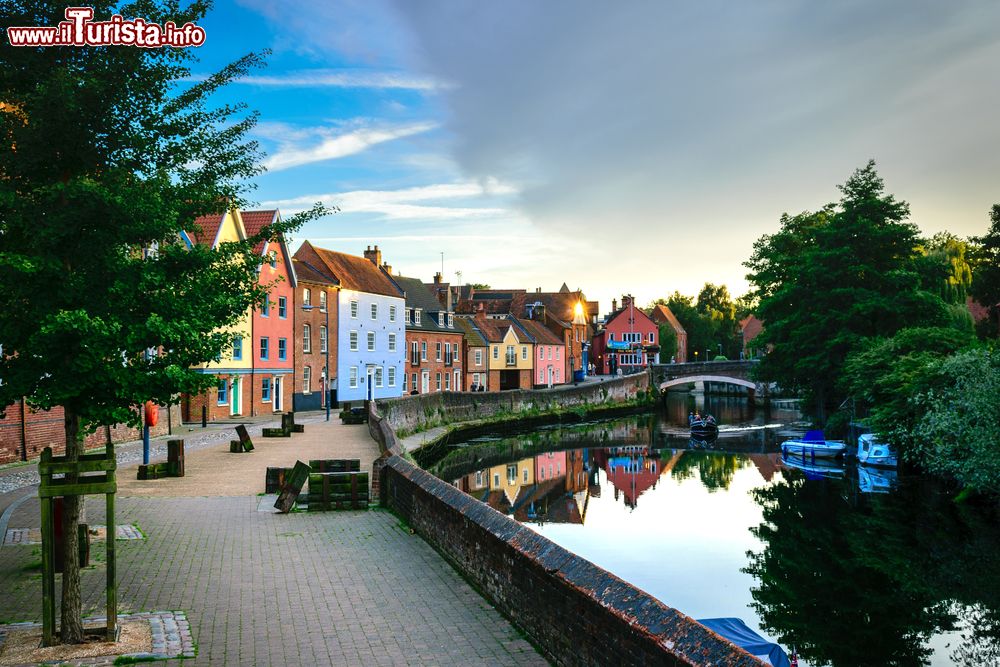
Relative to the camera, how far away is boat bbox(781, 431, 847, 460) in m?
37.9

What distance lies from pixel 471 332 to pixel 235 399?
33334 mm

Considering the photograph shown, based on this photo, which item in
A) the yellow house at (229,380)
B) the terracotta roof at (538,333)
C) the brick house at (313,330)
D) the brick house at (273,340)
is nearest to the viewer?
the yellow house at (229,380)

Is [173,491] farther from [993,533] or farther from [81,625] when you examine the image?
[993,533]

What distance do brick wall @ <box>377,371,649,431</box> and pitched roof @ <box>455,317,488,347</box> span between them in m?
12.3

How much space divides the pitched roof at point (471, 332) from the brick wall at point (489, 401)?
12277 millimetres

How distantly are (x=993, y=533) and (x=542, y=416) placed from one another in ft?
122

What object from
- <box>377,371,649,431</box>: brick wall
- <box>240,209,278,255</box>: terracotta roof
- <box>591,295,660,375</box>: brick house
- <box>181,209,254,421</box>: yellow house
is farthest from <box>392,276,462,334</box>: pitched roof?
<box>591,295,660,375</box>: brick house

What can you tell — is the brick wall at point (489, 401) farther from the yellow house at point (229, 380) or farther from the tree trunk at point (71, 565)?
the tree trunk at point (71, 565)

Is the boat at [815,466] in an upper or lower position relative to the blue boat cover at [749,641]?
lower

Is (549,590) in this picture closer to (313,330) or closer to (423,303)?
(313,330)

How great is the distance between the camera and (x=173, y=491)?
18.3 metres

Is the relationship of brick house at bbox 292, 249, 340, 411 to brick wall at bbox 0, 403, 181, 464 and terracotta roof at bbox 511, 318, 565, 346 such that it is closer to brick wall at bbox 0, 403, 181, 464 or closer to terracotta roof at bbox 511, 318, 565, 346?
brick wall at bbox 0, 403, 181, 464

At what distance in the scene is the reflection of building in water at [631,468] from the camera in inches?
1313

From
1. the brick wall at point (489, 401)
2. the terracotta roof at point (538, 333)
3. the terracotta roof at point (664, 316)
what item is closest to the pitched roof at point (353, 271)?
the brick wall at point (489, 401)
